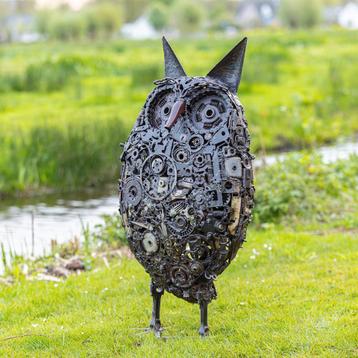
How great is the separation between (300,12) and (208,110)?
→ 70526mm

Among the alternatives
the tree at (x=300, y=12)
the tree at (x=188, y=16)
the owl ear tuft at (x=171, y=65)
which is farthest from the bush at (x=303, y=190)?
the tree at (x=188, y=16)

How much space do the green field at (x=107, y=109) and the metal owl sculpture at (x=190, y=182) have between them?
6247mm

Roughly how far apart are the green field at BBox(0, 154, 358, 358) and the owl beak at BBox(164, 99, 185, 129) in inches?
67.2

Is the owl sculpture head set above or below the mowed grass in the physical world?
above

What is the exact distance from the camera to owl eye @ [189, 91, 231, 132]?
18.9 ft

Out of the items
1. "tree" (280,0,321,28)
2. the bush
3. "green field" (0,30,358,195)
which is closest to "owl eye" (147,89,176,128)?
the bush

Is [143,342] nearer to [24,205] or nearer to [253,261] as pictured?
[253,261]

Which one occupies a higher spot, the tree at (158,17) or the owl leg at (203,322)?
the owl leg at (203,322)

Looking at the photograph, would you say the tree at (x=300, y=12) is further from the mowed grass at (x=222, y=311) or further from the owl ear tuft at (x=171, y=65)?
the owl ear tuft at (x=171, y=65)

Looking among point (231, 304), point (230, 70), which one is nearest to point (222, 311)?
point (231, 304)

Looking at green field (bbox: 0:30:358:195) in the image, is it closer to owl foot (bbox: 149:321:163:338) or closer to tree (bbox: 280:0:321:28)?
owl foot (bbox: 149:321:163:338)

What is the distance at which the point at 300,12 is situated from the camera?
73562 millimetres

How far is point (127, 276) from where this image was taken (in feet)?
26.1

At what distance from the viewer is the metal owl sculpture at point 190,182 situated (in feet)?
18.5
